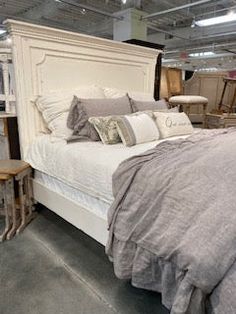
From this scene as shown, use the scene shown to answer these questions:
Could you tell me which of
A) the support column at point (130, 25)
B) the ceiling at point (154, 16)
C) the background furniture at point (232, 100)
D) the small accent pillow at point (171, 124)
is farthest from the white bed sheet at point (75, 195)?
the support column at point (130, 25)

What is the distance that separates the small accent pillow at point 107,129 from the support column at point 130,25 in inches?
164

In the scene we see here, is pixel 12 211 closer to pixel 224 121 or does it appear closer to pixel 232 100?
pixel 224 121

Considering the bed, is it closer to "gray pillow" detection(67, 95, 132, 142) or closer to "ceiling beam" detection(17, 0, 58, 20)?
"gray pillow" detection(67, 95, 132, 142)

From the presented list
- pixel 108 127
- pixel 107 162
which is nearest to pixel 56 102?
pixel 108 127

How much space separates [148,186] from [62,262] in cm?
89

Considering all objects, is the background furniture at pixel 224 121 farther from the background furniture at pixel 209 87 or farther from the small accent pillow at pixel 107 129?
the small accent pillow at pixel 107 129

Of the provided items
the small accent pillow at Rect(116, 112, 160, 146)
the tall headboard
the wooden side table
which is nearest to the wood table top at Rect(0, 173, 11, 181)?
the wooden side table

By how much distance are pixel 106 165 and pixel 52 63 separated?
4.43 ft

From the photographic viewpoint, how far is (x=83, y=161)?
5.35 ft

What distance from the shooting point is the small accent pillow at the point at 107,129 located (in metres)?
1.91

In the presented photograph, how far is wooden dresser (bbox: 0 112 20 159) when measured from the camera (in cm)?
219

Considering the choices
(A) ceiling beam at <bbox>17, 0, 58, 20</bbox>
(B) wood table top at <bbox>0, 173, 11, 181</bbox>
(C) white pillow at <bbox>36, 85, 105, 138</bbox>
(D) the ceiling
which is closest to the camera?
(B) wood table top at <bbox>0, 173, 11, 181</bbox>

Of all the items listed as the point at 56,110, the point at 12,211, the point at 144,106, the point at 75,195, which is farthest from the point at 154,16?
the point at 12,211

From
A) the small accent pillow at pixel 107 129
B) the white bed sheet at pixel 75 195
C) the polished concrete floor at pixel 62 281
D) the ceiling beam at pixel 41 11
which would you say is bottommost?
the polished concrete floor at pixel 62 281
